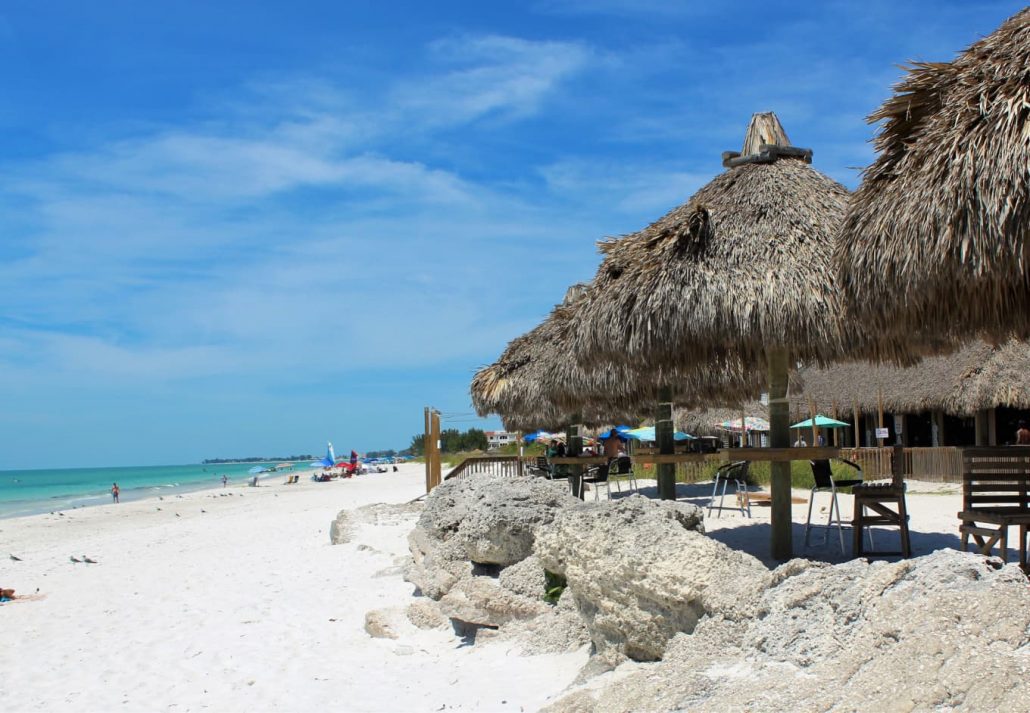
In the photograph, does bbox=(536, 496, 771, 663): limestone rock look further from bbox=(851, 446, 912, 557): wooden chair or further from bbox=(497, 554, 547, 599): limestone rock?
bbox=(851, 446, 912, 557): wooden chair

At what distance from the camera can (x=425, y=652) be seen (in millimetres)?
6504

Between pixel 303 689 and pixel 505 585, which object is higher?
pixel 505 585

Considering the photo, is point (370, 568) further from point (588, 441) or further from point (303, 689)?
point (588, 441)

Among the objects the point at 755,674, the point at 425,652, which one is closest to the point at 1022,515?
the point at 755,674

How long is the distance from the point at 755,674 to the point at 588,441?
26.9 m

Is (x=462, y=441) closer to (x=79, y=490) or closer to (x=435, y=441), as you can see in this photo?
(x=79, y=490)

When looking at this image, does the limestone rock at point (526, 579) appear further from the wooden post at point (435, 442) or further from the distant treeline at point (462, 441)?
the distant treeline at point (462, 441)

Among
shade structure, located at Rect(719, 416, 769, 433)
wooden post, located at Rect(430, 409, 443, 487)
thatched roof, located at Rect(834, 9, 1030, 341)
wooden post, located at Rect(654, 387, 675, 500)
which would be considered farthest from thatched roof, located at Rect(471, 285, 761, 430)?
shade structure, located at Rect(719, 416, 769, 433)

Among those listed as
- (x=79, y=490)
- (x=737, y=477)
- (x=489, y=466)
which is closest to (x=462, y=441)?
(x=79, y=490)

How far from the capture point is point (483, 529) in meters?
7.39

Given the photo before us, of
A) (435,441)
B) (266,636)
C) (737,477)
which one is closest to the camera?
(266,636)

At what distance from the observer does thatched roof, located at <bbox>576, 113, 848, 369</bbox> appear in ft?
21.3

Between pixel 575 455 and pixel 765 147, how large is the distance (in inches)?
306

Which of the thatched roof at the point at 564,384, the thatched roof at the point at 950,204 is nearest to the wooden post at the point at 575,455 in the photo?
the thatched roof at the point at 564,384
